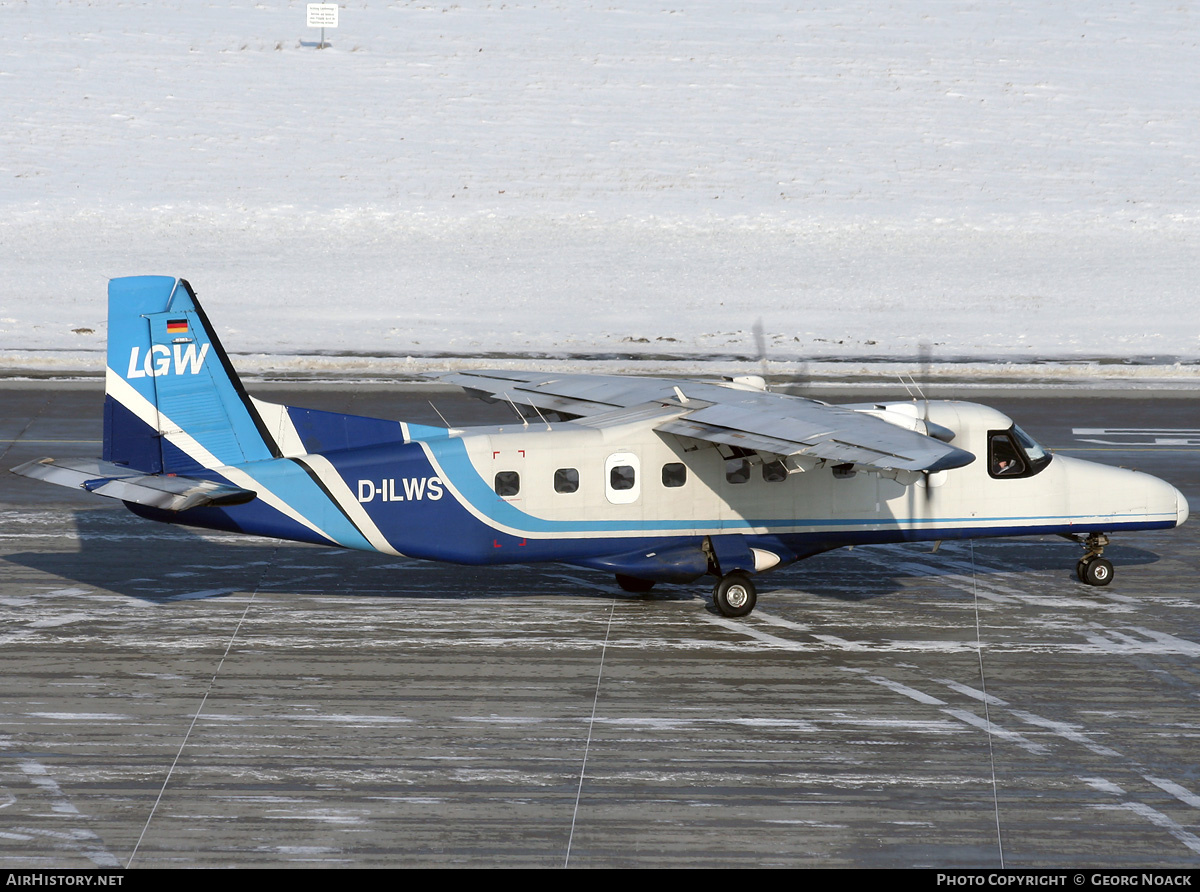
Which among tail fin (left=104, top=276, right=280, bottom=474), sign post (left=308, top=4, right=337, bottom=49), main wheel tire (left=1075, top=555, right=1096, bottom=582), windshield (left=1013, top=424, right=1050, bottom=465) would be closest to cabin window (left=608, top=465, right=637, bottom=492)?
tail fin (left=104, top=276, right=280, bottom=474)

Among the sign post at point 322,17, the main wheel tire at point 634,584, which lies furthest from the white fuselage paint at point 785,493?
the sign post at point 322,17

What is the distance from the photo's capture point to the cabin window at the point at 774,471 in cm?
2188

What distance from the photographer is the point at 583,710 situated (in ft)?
61.4

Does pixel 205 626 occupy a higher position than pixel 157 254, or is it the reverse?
pixel 157 254

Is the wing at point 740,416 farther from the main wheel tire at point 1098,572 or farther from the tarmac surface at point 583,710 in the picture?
the main wheel tire at point 1098,572

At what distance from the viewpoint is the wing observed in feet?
61.2

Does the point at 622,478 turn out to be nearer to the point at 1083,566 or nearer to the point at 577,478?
the point at 577,478

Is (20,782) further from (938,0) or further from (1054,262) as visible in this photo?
(938,0)

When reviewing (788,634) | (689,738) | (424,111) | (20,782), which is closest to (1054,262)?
(424,111)

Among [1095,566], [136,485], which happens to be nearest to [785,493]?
[1095,566]

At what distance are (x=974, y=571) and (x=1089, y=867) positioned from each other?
10170mm

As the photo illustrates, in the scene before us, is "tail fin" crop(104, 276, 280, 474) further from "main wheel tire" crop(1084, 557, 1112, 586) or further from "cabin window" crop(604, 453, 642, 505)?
"main wheel tire" crop(1084, 557, 1112, 586)

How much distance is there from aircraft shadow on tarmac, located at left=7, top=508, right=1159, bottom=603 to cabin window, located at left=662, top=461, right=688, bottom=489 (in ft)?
7.90
